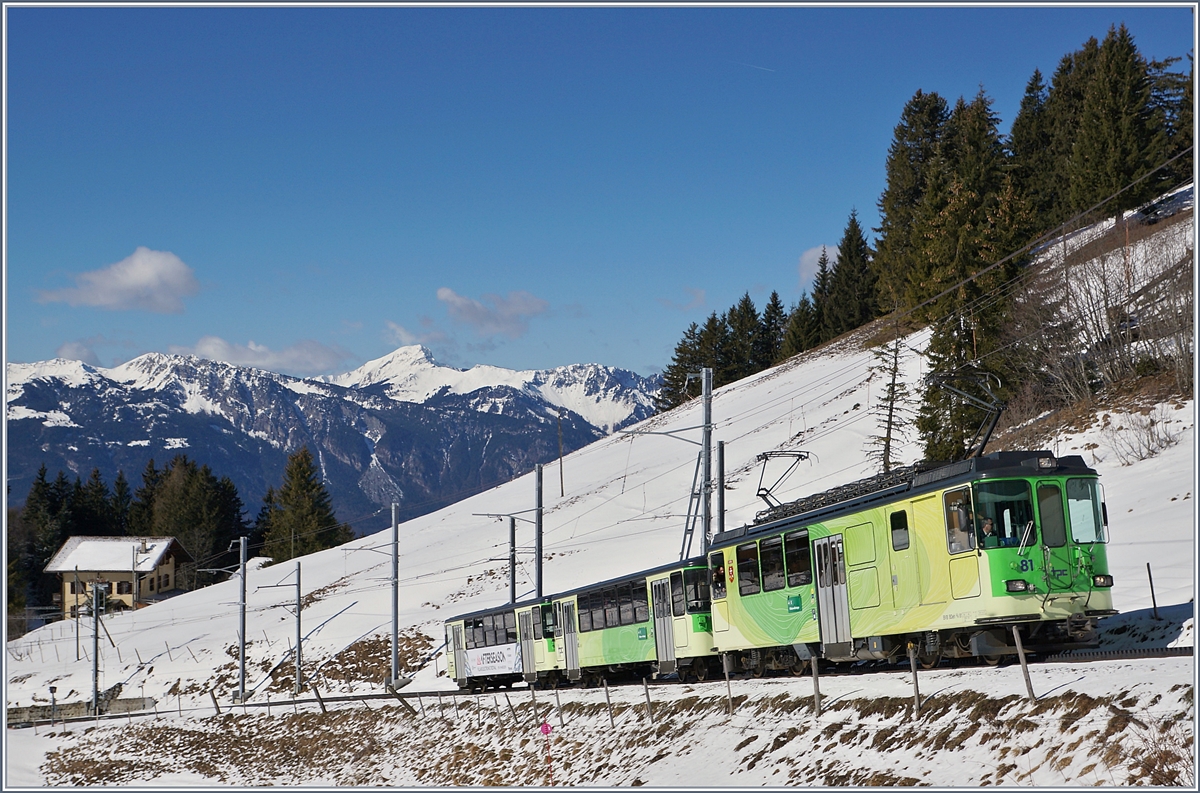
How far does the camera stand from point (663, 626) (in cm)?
2922

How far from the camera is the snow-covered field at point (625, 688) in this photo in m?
15.0

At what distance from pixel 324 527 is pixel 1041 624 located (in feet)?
330

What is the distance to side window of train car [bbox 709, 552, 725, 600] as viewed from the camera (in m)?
26.4

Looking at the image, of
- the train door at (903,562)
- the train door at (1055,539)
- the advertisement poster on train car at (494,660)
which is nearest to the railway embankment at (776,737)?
the train door at (903,562)

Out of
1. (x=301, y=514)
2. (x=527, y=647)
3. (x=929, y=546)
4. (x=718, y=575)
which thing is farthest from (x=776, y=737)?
(x=301, y=514)

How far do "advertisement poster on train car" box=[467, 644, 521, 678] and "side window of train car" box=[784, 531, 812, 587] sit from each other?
1671 cm

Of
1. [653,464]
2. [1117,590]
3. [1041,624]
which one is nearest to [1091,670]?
[1041,624]

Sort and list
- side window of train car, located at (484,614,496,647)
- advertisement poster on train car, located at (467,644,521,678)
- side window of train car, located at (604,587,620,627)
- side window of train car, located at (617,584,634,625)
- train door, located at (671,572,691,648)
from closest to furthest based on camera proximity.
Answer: train door, located at (671,572,691,648), side window of train car, located at (617,584,634,625), side window of train car, located at (604,587,620,627), advertisement poster on train car, located at (467,644,521,678), side window of train car, located at (484,614,496,647)

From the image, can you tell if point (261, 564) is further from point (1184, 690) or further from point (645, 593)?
point (1184, 690)

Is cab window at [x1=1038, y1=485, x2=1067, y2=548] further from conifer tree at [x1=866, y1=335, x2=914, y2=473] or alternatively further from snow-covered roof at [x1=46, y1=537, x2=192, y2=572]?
snow-covered roof at [x1=46, y1=537, x2=192, y2=572]

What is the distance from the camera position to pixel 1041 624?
739 inches

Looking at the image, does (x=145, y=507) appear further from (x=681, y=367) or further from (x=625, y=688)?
(x=625, y=688)

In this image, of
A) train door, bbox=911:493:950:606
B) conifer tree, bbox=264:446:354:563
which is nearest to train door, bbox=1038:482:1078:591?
train door, bbox=911:493:950:606

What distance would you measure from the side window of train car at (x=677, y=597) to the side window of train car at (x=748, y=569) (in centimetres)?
302
